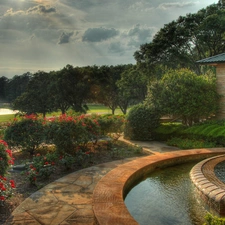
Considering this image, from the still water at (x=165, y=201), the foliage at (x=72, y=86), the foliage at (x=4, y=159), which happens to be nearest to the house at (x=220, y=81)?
the still water at (x=165, y=201)

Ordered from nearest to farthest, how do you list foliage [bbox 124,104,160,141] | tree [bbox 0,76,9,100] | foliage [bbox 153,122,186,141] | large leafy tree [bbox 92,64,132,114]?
foliage [bbox 153,122,186,141] < foliage [bbox 124,104,160,141] < large leafy tree [bbox 92,64,132,114] < tree [bbox 0,76,9,100]

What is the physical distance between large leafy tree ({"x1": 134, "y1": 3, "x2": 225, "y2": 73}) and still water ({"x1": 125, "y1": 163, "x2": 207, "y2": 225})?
19.9 metres

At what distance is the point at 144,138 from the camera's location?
13000 mm

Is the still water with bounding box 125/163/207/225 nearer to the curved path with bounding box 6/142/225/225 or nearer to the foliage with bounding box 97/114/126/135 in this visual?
the curved path with bounding box 6/142/225/225

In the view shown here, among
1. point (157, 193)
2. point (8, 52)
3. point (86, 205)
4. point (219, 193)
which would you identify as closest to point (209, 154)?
point (157, 193)

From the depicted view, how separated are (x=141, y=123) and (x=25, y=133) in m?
5.62

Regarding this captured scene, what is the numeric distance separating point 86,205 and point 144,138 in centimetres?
836

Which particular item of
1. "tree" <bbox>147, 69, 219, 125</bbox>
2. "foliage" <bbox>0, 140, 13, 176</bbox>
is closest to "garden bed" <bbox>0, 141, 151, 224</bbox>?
"foliage" <bbox>0, 140, 13, 176</bbox>

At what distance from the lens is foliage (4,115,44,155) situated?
932cm

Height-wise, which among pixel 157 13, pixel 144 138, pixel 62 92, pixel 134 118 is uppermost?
pixel 157 13

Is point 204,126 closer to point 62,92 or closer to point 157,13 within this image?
point 157,13

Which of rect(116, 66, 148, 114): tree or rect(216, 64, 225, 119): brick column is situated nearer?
rect(216, 64, 225, 119): brick column

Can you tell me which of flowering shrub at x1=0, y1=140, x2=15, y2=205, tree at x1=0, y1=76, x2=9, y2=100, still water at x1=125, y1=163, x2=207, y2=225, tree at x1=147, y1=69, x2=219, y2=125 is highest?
tree at x1=0, y1=76, x2=9, y2=100

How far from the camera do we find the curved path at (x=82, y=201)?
157 inches
